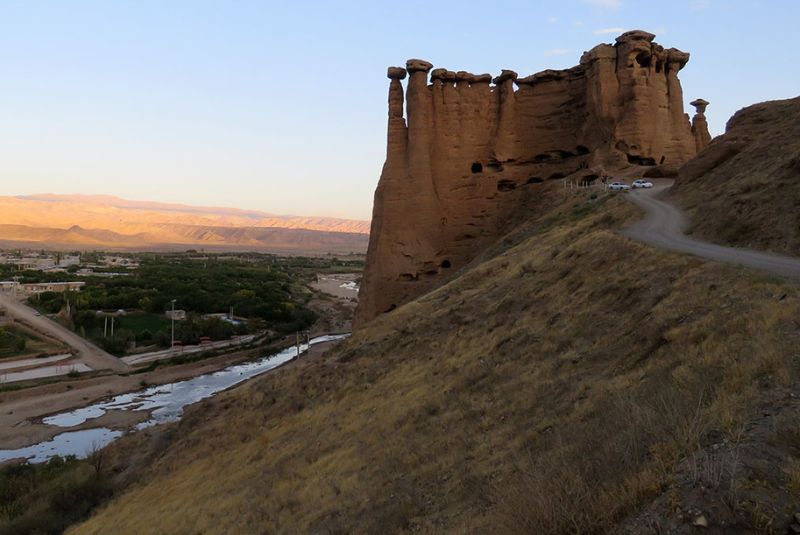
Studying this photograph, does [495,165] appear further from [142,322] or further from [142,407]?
[142,322]

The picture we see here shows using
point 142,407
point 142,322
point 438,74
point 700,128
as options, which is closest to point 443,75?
point 438,74

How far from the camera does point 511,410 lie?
9680 millimetres

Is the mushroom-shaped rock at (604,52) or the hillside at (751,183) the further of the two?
the mushroom-shaped rock at (604,52)

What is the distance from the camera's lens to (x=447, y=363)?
14516mm

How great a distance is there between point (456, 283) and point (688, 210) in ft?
29.7

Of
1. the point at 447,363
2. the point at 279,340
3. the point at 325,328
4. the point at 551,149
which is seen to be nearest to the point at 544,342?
the point at 447,363

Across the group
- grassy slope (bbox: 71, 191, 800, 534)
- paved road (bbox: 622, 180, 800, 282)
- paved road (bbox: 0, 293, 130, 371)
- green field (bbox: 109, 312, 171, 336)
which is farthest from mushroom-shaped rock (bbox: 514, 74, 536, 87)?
green field (bbox: 109, 312, 171, 336)

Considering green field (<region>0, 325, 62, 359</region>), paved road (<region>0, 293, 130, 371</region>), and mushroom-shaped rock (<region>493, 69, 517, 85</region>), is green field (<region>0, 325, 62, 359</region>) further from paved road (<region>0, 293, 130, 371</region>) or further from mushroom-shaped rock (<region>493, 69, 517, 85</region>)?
mushroom-shaped rock (<region>493, 69, 517, 85</region>)

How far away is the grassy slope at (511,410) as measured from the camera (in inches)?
219

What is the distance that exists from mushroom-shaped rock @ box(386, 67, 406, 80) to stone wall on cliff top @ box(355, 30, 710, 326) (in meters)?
0.07

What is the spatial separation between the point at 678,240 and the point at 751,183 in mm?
3707

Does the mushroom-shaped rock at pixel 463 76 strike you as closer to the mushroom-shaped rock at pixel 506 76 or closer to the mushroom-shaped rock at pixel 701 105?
the mushroom-shaped rock at pixel 506 76

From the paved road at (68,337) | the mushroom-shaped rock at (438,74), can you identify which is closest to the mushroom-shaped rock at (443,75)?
the mushroom-shaped rock at (438,74)

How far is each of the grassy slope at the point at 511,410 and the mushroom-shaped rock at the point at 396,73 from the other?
16339 mm
